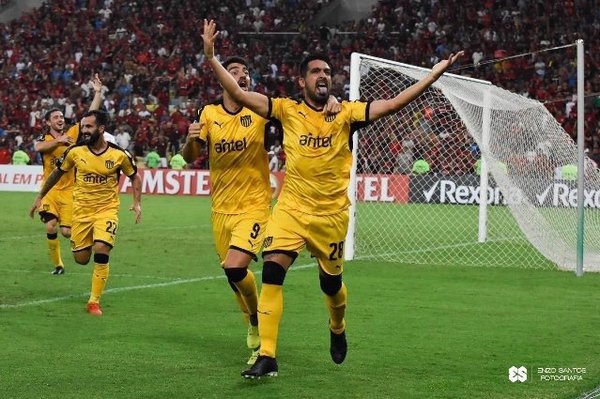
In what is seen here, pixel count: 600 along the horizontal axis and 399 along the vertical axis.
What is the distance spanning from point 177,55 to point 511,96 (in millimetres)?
29919

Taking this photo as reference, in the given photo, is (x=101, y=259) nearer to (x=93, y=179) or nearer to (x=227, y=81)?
(x=93, y=179)

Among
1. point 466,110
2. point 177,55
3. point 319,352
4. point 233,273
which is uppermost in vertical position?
point 177,55

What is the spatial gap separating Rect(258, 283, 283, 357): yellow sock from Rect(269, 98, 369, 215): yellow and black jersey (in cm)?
66

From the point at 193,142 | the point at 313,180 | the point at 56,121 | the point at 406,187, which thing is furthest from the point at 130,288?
the point at 406,187

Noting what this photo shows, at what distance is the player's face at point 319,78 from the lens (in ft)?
26.4

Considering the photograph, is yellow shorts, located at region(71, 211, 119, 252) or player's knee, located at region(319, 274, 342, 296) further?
yellow shorts, located at region(71, 211, 119, 252)

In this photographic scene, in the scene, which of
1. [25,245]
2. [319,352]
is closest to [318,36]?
[25,245]

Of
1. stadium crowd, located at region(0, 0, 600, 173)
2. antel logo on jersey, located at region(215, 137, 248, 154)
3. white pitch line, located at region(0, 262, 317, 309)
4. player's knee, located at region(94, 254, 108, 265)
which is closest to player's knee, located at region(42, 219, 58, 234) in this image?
white pitch line, located at region(0, 262, 317, 309)

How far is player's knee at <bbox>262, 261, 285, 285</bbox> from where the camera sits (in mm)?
7906

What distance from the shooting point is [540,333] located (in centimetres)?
1030

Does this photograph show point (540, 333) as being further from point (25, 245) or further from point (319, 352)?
point (25, 245)

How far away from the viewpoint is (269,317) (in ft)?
25.8

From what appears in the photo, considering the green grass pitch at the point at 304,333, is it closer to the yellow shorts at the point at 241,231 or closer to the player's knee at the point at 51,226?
the player's knee at the point at 51,226

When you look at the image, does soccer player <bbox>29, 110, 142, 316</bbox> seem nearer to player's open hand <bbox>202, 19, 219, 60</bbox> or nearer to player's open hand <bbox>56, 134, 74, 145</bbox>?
player's open hand <bbox>56, 134, 74, 145</bbox>
